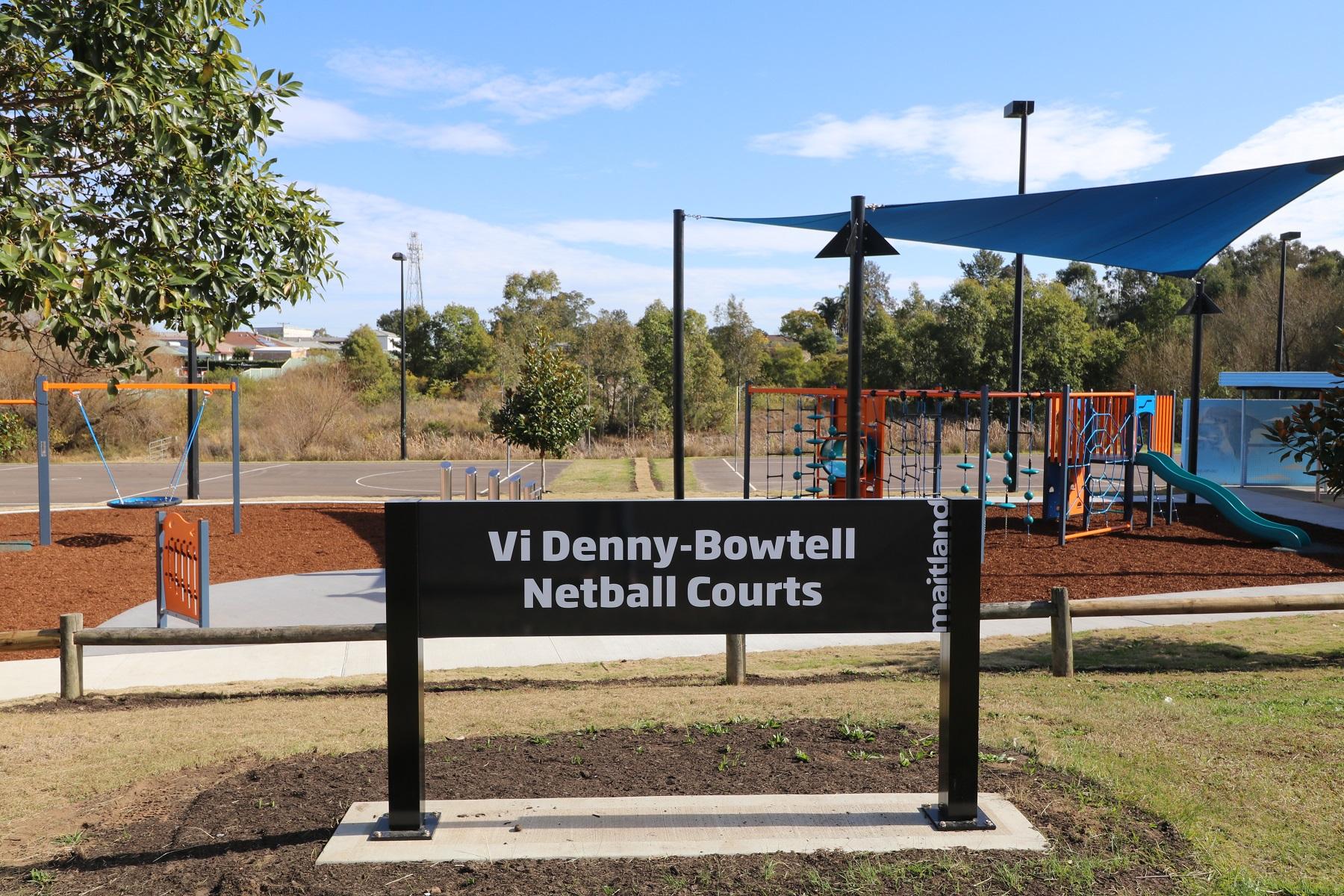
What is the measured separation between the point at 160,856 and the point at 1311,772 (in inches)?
205

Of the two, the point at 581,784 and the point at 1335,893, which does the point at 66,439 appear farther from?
the point at 1335,893

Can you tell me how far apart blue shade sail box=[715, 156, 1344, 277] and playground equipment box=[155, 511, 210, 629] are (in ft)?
21.7

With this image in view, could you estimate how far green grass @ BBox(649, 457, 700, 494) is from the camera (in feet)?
88.1

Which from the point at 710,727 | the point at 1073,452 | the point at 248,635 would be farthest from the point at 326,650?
the point at 1073,452

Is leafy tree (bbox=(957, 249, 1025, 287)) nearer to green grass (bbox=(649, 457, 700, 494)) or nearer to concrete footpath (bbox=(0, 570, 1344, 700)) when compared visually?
green grass (bbox=(649, 457, 700, 494))

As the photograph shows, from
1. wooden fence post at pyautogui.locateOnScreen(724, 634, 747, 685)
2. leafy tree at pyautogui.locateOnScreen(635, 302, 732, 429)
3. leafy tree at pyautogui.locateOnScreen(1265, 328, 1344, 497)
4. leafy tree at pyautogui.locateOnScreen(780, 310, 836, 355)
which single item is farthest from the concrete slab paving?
leafy tree at pyautogui.locateOnScreen(780, 310, 836, 355)

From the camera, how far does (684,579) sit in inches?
180

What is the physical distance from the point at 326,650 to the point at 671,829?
20.2 feet

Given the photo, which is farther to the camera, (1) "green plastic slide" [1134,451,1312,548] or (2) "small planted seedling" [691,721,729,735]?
(1) "green plastic slide" [1134,451,1312,548]

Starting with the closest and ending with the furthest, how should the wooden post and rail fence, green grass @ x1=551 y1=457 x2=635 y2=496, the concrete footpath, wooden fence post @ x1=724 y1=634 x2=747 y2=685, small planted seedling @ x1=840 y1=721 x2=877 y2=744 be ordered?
small planted seedling @ x1=840 y1=721 x2=877 y2=744
the wooden post and rail fence
wooden fence post @ x1=724 y1=634 x2=747 y2=685
the concrete footpath
green grass @ x1=551 y1=457 x2=635 y2=496

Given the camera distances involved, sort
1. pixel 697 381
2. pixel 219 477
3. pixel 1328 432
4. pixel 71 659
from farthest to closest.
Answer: pixel 697 381 → pixel 219 477 → pixel 1328 432 → pixel 71 659

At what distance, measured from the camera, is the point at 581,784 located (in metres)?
5.01

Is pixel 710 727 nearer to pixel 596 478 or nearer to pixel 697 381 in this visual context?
pixel 596 478

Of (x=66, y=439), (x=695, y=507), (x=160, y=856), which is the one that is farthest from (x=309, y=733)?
(x=66, y=439)
